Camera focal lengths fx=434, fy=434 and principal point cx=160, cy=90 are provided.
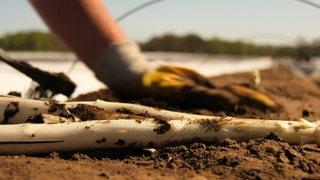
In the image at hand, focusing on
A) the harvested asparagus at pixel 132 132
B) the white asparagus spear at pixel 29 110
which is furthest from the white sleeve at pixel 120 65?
the harvested asparagus at pixel 132 132

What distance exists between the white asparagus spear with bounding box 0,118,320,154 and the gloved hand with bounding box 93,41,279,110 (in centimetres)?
77

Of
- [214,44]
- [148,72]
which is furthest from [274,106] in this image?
[214,44]

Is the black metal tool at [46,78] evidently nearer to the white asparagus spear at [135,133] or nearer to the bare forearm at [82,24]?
the bare forearm at [82,24]

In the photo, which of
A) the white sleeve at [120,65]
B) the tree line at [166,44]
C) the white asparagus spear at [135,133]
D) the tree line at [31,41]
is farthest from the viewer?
the tree line at [31,41]

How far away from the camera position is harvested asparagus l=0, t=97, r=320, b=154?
1421mm

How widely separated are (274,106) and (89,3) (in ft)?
4.13

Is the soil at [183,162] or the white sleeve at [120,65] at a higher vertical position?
the white sleeve at [120,65]

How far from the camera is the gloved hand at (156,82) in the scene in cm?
224

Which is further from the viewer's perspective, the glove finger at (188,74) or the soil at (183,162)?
the glove finger at (188,74)

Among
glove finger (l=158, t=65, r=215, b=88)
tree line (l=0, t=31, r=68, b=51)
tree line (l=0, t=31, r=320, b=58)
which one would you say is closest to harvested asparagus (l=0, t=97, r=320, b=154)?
glove finger (l=158, t=65, r=215, b=88)

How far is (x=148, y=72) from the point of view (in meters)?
2.27

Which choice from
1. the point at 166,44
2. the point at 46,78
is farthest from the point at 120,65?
the point at 166,44

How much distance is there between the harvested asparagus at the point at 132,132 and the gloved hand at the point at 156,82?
0.69 m

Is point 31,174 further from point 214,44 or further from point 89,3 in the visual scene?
point 214,44
